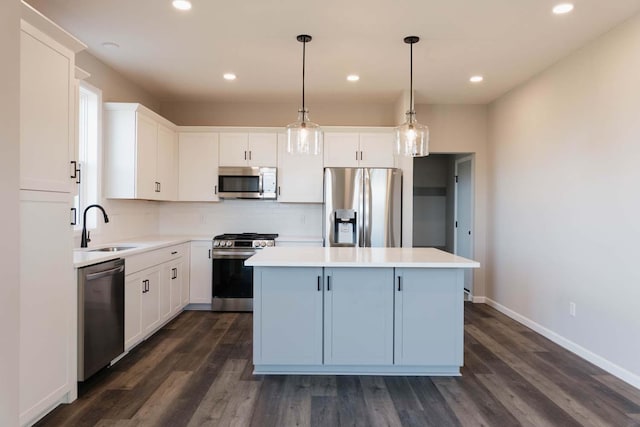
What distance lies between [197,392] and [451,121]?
14.3 ft

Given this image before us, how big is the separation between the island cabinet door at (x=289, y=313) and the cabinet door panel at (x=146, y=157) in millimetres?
1985

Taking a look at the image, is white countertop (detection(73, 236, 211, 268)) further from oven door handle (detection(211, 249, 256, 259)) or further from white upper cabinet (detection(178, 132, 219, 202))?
white upper cabinet (detection(178, 132, 219, 202))

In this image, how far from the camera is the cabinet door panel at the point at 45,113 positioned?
202 centimetres

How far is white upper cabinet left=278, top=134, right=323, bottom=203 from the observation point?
4.83 meters

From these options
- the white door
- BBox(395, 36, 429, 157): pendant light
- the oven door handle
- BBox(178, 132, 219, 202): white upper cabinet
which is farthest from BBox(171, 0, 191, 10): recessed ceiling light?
the white door

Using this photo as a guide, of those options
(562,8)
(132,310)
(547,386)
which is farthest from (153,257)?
(562,8)

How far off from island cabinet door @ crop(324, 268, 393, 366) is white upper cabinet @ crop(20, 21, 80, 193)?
1.88 meters

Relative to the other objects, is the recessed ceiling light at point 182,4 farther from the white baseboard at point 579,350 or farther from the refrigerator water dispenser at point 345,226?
the white baseboard at point 579,350

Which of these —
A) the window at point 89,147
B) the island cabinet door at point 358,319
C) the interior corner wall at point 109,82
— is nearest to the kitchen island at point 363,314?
the island cabinet door at point 358,319

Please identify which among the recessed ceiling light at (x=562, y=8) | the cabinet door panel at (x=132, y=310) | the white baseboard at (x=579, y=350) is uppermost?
the recessed ceiling light at (x=562, y=8)

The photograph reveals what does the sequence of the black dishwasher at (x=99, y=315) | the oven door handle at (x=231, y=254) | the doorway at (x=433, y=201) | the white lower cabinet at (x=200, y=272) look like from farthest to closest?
the doorway at (x=433, y=201), the white lower cabinet at (x=200, y=272), the oven door handle at (x=231, y=254), the black dishwasher at (x=99, y=315)

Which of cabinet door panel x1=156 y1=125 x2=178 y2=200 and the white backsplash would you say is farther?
the white backsplash

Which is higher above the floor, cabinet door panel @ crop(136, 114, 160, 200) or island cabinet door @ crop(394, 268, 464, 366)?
cabinet door panel @ crop(136, 114, 160, 200)

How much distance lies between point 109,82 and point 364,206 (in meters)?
3.03
